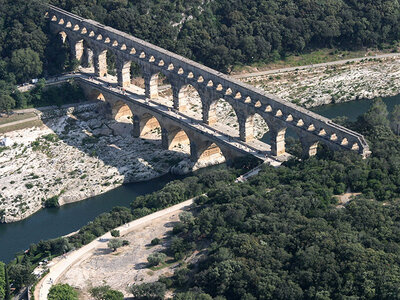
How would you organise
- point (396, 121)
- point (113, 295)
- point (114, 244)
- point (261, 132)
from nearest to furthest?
1. point (113, 295)
2. point (114, 244)
3. point (396, 121)
4. point (261, 132)

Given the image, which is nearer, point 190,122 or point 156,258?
point 156,258

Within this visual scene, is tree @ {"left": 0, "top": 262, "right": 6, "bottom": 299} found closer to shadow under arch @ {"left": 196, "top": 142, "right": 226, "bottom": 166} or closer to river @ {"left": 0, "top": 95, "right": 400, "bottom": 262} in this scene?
river @ {"left": 0, "top": 95, "right": 400, "bottom": 262}

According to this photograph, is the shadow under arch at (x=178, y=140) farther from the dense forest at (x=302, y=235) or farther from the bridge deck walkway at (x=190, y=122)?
the dense forest at (x=302, y=235)

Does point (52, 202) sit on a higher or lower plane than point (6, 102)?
lower

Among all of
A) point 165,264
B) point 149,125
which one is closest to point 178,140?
point 149,125

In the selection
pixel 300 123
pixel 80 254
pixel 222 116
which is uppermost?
pixel 300 123

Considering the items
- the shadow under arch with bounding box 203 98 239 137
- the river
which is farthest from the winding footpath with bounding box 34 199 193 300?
the shadow under arch with bounding box 203 98 239 137

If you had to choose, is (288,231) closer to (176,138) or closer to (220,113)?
(176,138)

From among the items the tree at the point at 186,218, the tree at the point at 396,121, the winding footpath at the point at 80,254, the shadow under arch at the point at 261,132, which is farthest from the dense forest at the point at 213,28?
the tree at the point at 186,218
